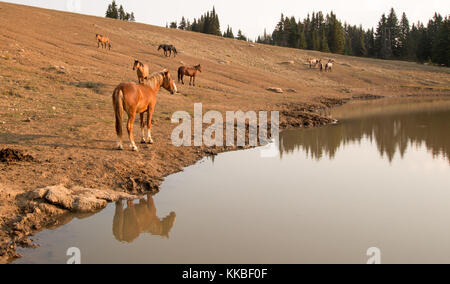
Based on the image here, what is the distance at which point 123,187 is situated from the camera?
316 inches

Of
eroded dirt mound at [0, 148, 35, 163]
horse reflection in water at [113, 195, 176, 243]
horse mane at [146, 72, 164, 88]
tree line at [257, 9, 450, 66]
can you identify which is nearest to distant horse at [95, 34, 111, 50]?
horse mane at [146, 72, 164, 88]

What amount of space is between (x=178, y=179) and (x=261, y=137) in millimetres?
5988

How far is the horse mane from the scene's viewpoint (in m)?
11.2

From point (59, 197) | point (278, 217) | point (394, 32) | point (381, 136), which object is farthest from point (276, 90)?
point (394, 32)

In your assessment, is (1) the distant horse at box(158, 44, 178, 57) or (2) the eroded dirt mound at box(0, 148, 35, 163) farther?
Answer: (1) the distant horse at box(158, 44, 178, 57)

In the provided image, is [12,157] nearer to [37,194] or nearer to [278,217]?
[37,194]

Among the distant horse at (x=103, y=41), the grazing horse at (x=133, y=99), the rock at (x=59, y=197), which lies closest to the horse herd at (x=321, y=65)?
the distant horse at (x=103, y=41)

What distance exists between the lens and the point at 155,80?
11.3 m

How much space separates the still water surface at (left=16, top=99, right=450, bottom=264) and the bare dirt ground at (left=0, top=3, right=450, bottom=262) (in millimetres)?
858

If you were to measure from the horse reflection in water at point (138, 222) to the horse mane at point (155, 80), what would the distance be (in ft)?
15.6

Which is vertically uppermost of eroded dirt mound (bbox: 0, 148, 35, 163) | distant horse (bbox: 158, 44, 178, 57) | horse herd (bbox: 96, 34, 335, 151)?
distant horse (bbox: 158, 44, 178, 57)

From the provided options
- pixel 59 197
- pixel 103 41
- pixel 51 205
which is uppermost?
pixel 103 41

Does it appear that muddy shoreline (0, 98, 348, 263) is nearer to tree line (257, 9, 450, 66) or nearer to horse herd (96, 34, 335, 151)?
horse herd (96, 34, 335, 151)

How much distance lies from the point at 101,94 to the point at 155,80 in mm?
7741
